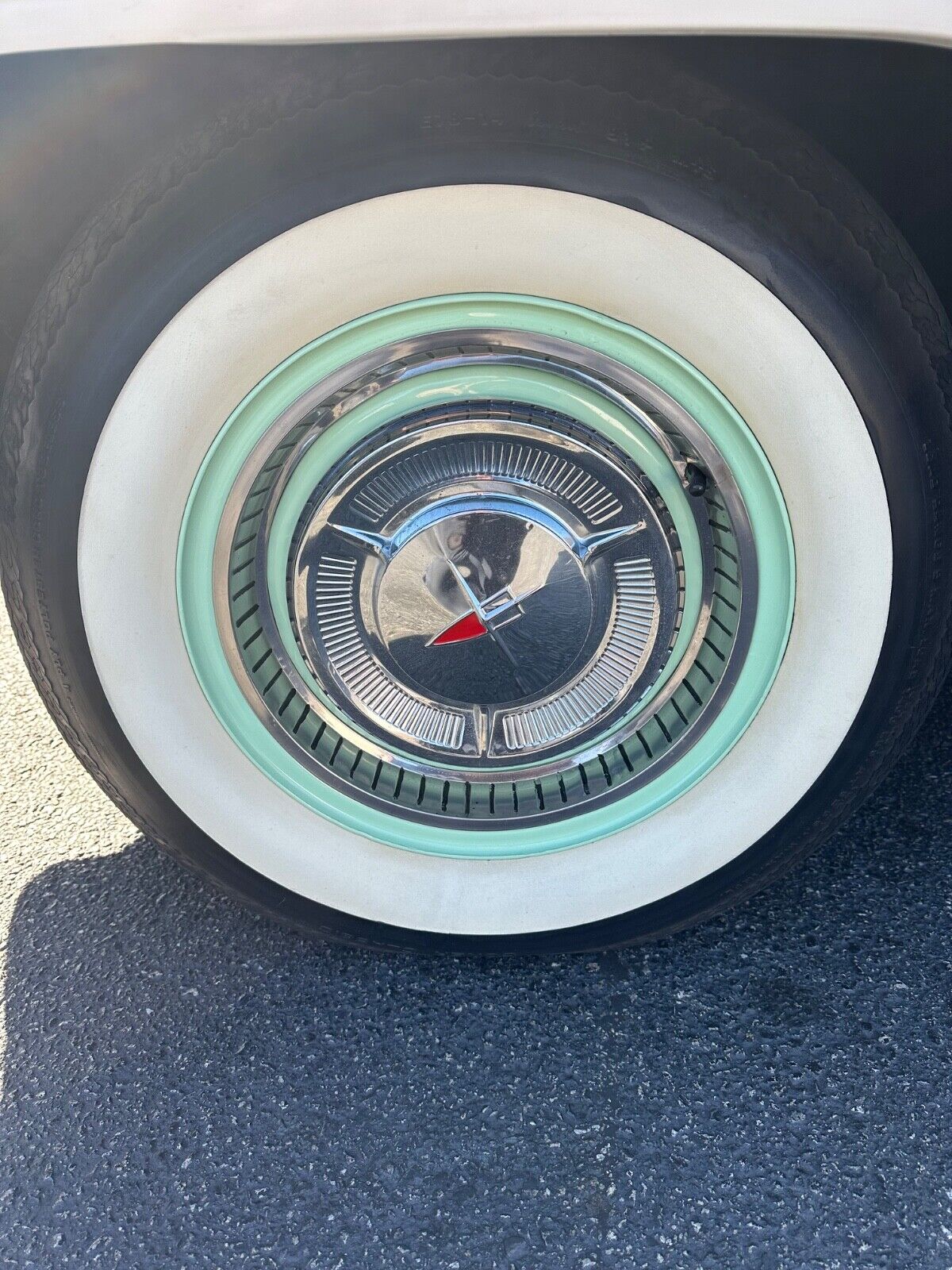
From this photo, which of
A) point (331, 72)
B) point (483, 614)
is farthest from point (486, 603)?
point (331, 72)

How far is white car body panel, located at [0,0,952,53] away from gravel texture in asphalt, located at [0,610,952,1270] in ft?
3.15

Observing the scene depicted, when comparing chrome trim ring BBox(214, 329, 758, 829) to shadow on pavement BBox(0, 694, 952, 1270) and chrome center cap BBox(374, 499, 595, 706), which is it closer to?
Result: chrome center cap BBox(374, 499, 595, 706)

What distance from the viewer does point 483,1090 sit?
1048mm

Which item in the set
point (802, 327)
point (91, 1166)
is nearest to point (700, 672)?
point (802, 327)

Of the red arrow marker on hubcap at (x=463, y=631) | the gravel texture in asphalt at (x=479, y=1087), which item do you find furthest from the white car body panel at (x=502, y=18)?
the gravel texture in asphalt at (x=479, y=1087)

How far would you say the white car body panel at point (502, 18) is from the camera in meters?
0.76

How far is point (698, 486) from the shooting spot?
3.25 feet

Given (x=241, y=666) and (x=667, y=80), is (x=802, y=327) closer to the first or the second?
(x=667, y=80)

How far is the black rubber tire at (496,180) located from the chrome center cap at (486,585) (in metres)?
0.22

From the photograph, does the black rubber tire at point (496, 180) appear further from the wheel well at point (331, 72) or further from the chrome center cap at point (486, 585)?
the chrome center cap at point (486, 585)

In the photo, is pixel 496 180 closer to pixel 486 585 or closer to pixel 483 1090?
pixel 486 585

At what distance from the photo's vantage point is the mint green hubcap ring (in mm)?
956

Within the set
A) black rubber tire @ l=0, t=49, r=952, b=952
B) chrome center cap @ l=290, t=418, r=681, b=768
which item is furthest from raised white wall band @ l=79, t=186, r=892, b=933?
chrome center cap @ l=290, t=418, r=681, b=768

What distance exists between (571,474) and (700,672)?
273 mm
